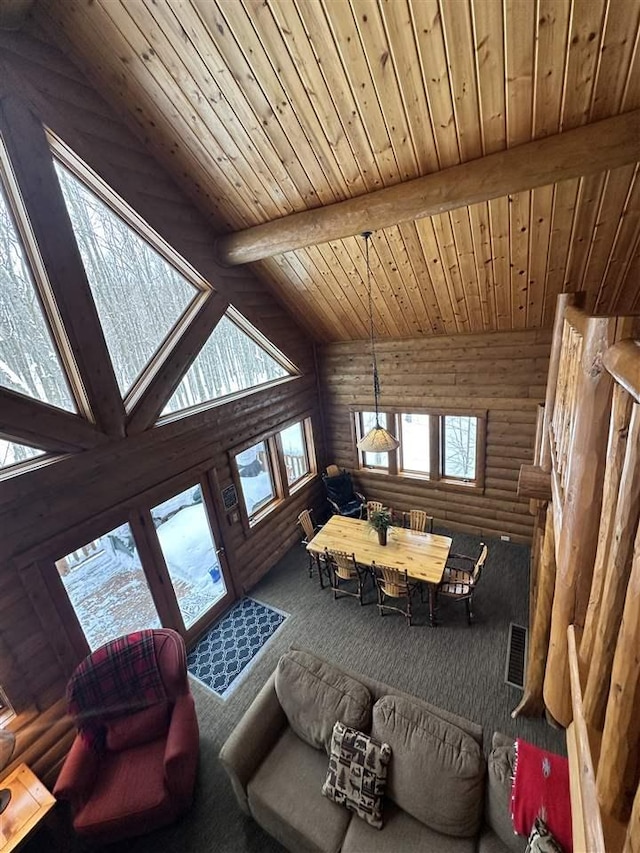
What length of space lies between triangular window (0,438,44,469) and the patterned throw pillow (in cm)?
310

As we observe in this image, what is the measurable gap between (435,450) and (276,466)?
A: 260 centimetres

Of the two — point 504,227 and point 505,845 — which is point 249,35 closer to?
point 504,227

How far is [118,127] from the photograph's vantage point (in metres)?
3.16

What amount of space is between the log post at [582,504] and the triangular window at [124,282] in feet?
11.7

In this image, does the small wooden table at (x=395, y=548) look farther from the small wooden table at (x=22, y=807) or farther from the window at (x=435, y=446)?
the small wooden table at (x=22, y=807)

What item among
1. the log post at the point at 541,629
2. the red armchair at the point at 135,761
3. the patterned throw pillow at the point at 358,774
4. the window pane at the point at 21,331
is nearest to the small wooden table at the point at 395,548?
the log post at the point at 541,629

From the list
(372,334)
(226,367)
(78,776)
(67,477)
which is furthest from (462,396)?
(78,776)

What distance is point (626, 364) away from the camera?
0.92 metres

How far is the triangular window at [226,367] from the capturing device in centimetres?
416

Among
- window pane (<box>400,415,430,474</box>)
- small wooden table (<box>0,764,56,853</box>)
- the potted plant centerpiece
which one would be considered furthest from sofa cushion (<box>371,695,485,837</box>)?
window pane (<box>400,415,430,474</box>)

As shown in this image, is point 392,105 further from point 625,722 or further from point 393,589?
point 393,589

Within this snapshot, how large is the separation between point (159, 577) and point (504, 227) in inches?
193

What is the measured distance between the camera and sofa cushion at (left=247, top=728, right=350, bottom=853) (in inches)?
88.9

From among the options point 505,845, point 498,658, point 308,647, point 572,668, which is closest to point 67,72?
point 572,668
